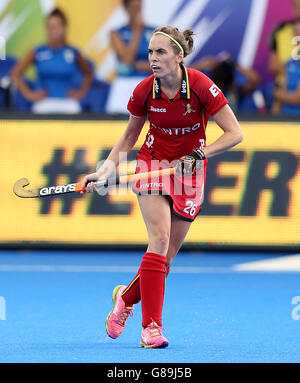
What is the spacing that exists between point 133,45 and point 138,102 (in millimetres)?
5611

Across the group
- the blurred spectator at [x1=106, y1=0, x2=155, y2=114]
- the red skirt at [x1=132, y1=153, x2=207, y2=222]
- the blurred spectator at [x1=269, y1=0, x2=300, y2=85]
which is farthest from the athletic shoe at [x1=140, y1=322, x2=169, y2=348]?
the blurred spectator at [x1=269, y1=0, x2=300, y2=85]

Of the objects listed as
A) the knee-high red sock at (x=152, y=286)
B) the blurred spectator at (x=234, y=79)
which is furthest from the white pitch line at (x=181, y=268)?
the knee-high red sock at (x=152, y=286)

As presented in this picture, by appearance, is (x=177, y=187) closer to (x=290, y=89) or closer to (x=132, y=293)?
(x=132, y=293)

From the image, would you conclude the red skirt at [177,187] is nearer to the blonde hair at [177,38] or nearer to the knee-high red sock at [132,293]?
the knee-high red sock at [132,293]

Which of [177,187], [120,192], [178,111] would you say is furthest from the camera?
[120,192]

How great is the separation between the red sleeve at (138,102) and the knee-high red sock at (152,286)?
0.94m

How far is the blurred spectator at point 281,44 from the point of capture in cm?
1121

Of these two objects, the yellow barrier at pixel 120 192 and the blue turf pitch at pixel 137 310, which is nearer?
the blue turf pitch at pixel 137 310

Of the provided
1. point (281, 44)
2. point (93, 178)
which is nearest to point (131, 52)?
point (281, 44)

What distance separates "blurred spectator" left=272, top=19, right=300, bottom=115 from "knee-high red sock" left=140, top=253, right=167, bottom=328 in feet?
18.7

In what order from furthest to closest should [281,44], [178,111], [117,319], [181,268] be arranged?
[281,44] < [181,268] < [117,319] < [178,111]

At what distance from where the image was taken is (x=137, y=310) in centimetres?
Result: 714

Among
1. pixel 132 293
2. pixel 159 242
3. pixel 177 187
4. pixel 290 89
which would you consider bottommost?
pixel 132 293
